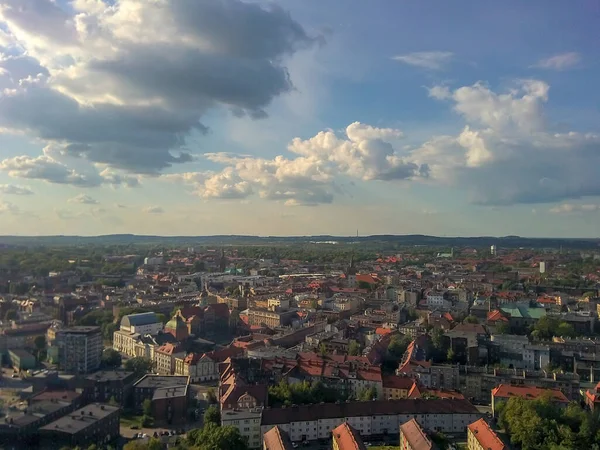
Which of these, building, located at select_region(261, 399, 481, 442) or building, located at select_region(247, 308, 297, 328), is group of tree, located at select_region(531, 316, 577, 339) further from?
building, located at select_region(247, 308, 297, 328)

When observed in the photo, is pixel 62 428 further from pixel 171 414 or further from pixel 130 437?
pixel 171 414

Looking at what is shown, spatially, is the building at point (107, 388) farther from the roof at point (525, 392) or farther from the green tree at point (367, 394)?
the roof at point (525, 392)

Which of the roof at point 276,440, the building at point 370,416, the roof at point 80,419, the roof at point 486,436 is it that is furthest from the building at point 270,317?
the roof at point 486,436

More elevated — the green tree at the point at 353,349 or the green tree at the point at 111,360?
the green tree at the point at 353,349

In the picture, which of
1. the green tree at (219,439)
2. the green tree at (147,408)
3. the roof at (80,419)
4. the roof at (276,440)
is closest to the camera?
the roof at (276,440)

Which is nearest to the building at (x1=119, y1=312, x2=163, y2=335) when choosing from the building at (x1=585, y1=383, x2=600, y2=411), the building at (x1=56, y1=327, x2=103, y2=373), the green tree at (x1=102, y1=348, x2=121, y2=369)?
the green tree at (x1=102, y1=348, x2=121, y2=369)

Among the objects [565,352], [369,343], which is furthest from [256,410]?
[565,352]
